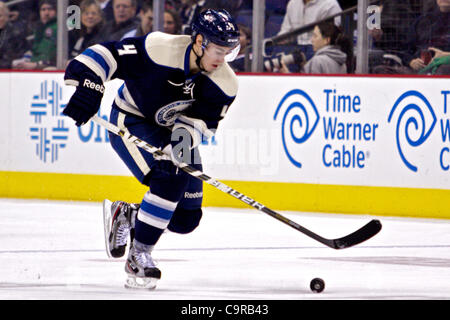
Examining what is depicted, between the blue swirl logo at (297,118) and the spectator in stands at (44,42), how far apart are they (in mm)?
1819

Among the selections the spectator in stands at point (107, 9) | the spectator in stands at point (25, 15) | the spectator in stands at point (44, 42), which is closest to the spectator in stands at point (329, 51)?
the spectator in stands at point (107, 9)

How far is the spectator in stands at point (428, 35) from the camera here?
21.3ft

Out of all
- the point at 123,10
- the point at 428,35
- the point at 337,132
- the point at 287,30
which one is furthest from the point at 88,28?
the point at 428,35

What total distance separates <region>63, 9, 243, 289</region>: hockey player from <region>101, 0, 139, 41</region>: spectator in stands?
3325 millimetres

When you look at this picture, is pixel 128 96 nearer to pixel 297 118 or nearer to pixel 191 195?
pixel 191 195

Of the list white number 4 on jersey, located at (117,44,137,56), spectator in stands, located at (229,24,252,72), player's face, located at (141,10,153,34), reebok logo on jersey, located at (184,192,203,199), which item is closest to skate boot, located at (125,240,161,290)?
Answer: reebok logo on jersey, located at (184,192,203,199)

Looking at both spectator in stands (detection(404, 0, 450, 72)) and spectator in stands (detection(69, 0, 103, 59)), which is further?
spectator in stands (detection(69, 0, 103, 59))

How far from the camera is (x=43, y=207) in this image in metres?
7.03

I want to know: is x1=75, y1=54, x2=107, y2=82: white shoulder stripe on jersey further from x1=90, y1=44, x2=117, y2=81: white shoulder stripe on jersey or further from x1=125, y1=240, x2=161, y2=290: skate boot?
x1=125, y1=240, x2=161, y2=290: skate boot

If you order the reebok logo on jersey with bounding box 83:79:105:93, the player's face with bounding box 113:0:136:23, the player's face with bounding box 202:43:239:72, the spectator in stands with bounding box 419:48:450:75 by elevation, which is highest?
the player's face with bounding box 113:0:136:23

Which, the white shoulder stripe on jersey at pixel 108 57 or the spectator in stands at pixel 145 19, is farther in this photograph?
the spectator in stands at pixel 145 19

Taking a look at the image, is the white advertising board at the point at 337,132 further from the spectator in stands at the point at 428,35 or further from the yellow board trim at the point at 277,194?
the spectator in stands at the point at 428,35

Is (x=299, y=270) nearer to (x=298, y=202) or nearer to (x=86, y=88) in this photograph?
(x=86, y=88)

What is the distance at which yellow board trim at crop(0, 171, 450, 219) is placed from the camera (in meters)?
6.49
